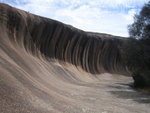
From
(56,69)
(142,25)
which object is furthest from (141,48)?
(56,69)

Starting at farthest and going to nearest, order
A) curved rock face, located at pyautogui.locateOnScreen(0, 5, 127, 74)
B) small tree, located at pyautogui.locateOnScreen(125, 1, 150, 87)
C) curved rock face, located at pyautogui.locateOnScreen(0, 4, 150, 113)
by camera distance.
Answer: curved rock face, located at pyautogui.locateOnScreen(0, 5, 127, 74)
small tree, located at pyautogui.locateOnScreen(125, 1, 150, 87)
curved rock face, located at pyautogui.locateOnScreen(0, 4, 150, 113)

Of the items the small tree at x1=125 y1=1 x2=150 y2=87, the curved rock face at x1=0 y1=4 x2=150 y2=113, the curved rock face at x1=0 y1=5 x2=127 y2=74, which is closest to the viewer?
the curved rock face at x1=0 y1=4 x2=150 y2=113

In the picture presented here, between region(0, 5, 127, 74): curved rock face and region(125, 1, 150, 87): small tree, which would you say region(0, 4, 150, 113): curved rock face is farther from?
region(125, 1, 150, 87): small tree

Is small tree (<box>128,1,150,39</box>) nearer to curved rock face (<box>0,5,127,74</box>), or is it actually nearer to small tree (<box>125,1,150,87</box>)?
small tree (<box>125,1,150,87</box>)

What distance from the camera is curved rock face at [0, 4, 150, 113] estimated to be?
39.0 ft

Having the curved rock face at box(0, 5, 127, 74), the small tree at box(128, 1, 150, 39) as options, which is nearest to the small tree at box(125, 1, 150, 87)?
the small tree at box(128, 1, 150, 39)

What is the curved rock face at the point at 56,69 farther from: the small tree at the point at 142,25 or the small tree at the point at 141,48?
the small tree at the point at 142,25

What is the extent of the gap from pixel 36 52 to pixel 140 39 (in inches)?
457

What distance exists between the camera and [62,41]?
40.4 metres

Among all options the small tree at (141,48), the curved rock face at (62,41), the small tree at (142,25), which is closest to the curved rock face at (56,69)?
the curved rock face at (62,41)

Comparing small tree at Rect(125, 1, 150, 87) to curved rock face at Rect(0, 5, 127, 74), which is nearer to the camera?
small tree at Rect(125, 1, 150, 87)

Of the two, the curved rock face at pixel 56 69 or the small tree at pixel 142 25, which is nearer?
the curved rock face at pixel 56 69

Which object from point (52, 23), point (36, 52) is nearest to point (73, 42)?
point (52, 23)

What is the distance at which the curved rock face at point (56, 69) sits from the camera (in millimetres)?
11898
